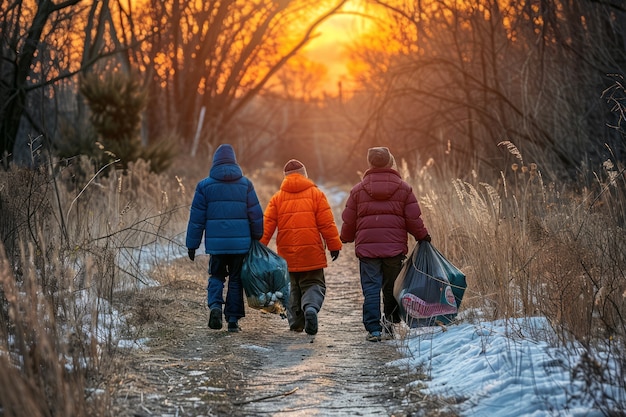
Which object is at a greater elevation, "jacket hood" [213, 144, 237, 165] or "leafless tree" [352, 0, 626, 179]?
"leafless tree" [352, 0, 626, 179]

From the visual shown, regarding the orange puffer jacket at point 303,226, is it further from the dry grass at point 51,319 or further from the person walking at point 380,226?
the dry grass at point 51,319

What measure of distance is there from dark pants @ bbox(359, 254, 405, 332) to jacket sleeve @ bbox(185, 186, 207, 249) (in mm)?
1557

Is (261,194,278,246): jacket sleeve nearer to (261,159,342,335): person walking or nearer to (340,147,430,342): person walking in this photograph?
(261,159,342,335): person walking

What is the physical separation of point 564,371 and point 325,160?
43.7 metres

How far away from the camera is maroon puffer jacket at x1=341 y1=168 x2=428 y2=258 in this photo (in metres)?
7.81

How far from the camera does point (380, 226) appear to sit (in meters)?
7.83

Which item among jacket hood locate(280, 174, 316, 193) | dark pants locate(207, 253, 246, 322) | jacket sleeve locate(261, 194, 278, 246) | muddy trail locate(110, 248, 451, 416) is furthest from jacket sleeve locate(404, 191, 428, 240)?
dark pants locate(207, 253, 246, 322)

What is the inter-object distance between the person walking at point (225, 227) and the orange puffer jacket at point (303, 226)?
0.27 metres

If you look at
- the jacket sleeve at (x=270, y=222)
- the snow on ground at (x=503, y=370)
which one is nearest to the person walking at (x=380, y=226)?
the jacket sleeve at (x=270, y=222)

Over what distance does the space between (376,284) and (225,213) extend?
1.56 meters

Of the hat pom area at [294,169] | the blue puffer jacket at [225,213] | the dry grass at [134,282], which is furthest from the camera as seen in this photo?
the hat pom area at [294,169]

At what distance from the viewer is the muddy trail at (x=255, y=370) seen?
5.29m

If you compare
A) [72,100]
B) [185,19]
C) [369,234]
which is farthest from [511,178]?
[185,19]

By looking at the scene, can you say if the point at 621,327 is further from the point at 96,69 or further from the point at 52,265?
the point at 96,69
